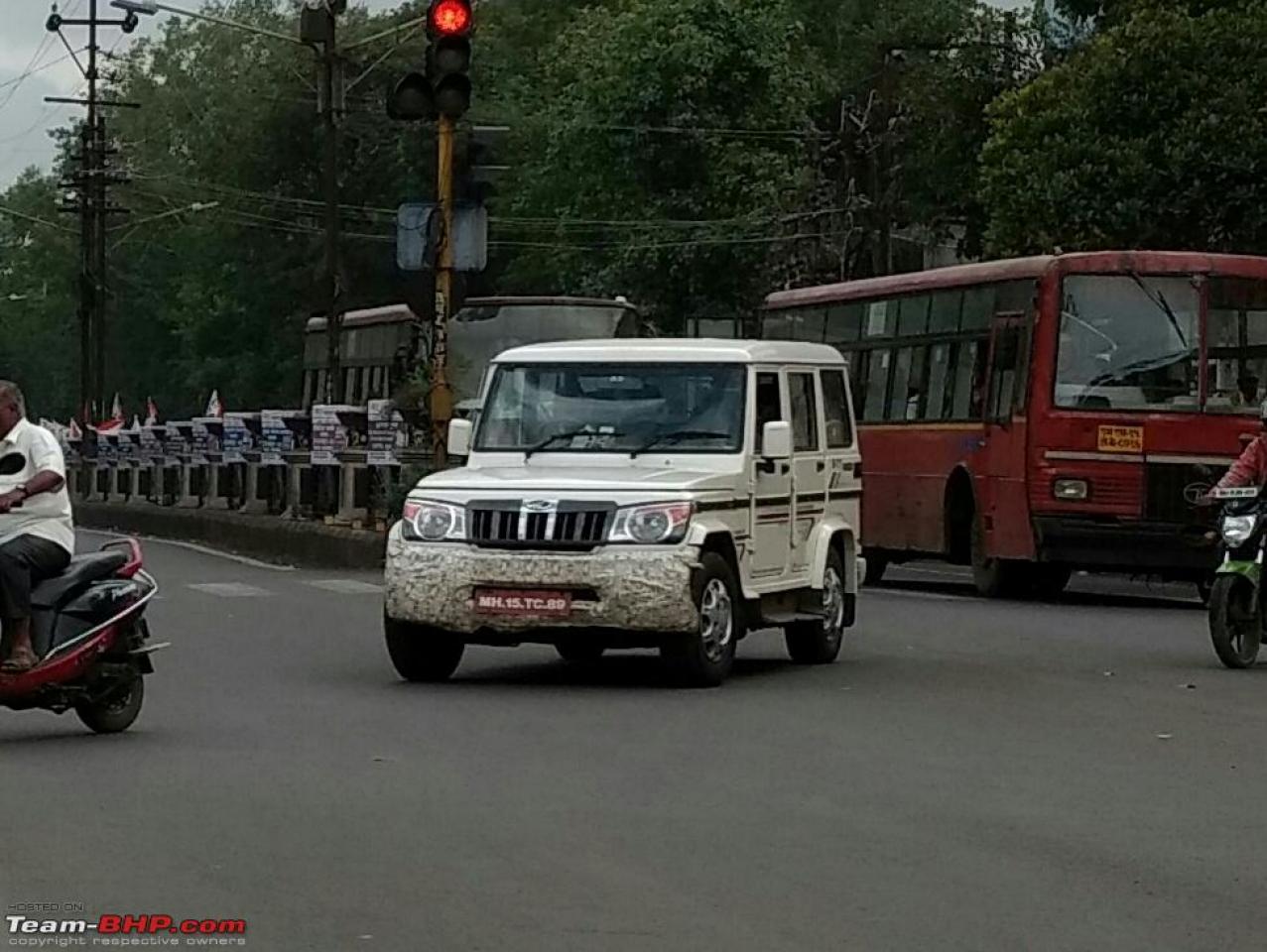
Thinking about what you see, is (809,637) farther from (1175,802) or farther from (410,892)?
(410,892)

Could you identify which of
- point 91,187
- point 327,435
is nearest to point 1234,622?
point 327,435

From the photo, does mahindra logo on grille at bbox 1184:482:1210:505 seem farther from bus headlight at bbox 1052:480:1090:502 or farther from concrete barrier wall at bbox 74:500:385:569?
concrete barrier wall at bbox 74:500:385:569

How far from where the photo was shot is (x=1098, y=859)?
9.56 m

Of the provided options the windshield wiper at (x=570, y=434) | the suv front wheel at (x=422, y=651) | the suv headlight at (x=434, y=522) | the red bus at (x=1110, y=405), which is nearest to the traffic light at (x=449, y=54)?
the windshield wiper at (x=570, y=434)

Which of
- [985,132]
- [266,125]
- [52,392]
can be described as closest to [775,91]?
[985,132]

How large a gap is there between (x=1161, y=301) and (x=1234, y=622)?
287 inches

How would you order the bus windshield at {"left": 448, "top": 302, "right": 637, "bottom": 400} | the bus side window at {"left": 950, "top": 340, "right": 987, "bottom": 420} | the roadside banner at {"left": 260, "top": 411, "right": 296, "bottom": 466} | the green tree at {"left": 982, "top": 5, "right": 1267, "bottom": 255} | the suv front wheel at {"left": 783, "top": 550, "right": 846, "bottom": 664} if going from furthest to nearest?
the roadside banner at {"left": 260, "top": 411, "right": 296, "bottom": 466} < the bus windshield at {"left": 448, "top": 302, "right": 637, "bottom": 400} < the green tree at {"left": 982, "top": 5, "right": 1267, "bottom": 255} < the bus side window at {"left": 950, "top": 340, "right": 987, "bottom": 420} < the suv front wheel at {"left": 783, "top": 550, "right": 846, "bottom": 664}

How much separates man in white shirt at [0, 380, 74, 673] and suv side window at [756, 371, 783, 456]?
4.90 meters

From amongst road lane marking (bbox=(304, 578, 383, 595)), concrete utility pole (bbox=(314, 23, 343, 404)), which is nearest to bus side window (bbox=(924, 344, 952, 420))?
road lane marking (bbox=(304, 578, 383, 595))

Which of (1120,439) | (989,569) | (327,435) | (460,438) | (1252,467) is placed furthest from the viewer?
(327,435)

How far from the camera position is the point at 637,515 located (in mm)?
15148

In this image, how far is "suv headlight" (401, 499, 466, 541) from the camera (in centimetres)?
1537

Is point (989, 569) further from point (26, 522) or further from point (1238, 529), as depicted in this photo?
point (26, 522)

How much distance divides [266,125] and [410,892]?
78.1 meters
